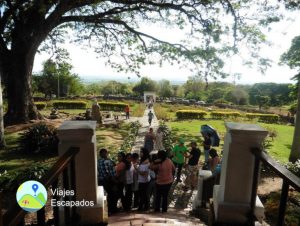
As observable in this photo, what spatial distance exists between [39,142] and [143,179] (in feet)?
25.8

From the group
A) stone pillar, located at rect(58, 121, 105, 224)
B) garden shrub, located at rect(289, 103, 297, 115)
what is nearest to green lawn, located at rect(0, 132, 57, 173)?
stone pillar, located at rect(58, 121, 105, 224)

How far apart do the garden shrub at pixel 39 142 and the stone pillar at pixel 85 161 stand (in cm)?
928

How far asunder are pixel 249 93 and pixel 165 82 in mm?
26248

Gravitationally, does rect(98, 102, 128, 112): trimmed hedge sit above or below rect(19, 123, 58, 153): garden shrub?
below

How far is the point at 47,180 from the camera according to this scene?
8.79ft

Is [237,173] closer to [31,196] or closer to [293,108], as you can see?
[31,196]

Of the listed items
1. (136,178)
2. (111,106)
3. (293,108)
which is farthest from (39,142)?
(293,108)

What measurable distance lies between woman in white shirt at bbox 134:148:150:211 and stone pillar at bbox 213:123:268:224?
2417 millimetres

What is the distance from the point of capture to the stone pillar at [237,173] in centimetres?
397

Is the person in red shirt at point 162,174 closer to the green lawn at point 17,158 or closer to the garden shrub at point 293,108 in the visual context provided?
the green lawn at point 17,158

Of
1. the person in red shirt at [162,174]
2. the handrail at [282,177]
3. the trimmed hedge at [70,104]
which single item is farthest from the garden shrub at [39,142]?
the trimmed hedge at [70,104]

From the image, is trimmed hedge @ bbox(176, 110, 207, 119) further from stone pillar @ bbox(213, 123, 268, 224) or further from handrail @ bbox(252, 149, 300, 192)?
handrail @ bbox(252, 149, 300, 192)

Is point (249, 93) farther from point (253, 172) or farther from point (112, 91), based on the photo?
point (253, 172)

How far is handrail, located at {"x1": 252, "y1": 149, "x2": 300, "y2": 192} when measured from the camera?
258 centimetres
